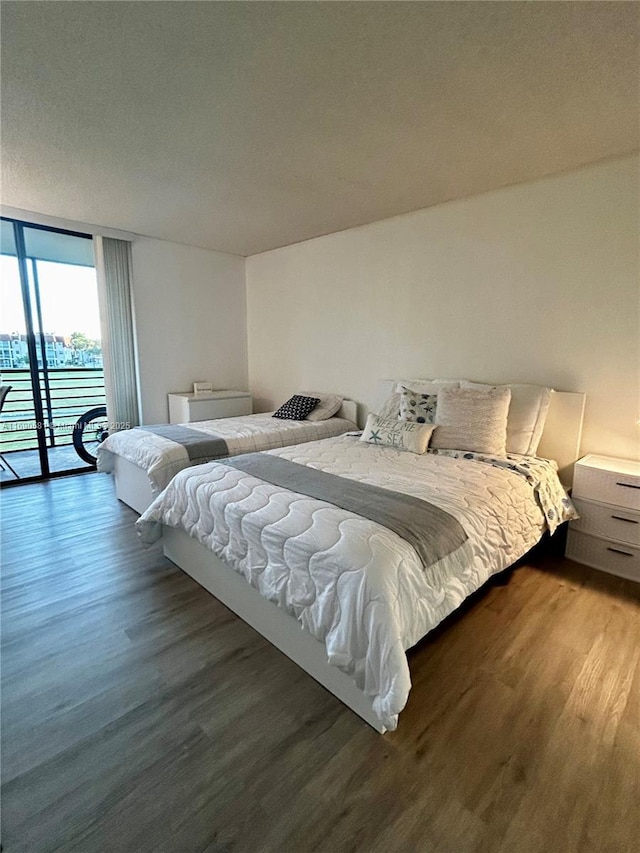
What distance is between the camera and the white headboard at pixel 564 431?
265cm

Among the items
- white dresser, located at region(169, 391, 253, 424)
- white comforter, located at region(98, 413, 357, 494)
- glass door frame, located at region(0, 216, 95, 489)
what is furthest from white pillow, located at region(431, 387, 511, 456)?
glass door frame, located at region(0, 216, 95, 489)

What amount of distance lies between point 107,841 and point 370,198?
365cm

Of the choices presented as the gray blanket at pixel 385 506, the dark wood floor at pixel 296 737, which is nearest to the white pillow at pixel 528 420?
the dark wood floor at pixel 296 737

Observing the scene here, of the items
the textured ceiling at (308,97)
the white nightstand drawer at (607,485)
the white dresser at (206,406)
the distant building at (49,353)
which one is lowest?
the white nightstand drawer at (607,485)

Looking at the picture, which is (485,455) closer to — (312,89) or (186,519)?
(186,519)

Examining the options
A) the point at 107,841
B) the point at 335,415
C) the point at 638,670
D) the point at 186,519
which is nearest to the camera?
the point at 107,841

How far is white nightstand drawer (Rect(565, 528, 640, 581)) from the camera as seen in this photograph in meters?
2.33

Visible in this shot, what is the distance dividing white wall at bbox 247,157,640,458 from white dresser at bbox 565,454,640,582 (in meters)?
0.35

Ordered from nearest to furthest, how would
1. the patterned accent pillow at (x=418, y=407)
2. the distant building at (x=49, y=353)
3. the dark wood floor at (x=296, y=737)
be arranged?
the dark wood floor at (x=296, y=737) → the patterned accent pillow at (x=418, y=407) → the distant building at (x=49, y=353)

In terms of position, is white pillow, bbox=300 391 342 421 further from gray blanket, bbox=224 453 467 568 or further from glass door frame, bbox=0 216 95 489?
glass door frame, bbox=0 216 95 489

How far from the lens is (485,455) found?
254 cm

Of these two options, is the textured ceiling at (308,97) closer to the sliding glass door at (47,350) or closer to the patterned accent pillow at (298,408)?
the sliding glass door at (47,350)

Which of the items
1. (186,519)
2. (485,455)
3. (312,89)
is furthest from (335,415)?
(312,89)

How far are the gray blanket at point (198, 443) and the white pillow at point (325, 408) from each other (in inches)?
43.6
